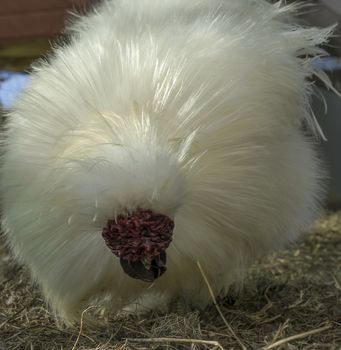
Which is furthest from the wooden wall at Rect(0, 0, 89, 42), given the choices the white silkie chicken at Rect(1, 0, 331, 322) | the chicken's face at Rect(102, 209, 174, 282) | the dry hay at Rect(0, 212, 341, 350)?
the chicken's face at Rect(102, 209, 174, 282)

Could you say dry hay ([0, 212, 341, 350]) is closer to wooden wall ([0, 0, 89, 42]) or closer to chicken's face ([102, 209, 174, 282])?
chicken's face ([102, 209, 174, 282])

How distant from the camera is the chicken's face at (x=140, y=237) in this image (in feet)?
5.38

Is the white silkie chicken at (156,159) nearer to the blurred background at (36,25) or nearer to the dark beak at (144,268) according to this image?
the dark beak at (144,268)

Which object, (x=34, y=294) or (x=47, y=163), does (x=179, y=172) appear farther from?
(x=34, y=294)

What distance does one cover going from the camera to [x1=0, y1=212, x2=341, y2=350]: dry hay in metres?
1.80

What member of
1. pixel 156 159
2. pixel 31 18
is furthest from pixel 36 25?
pixel 156 159

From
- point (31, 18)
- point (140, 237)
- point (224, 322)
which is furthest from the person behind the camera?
point (31, 18)

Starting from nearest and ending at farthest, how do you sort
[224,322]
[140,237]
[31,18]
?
1. [140,237]
2. [224,322]
3. [31,18]

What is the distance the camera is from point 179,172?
174cm

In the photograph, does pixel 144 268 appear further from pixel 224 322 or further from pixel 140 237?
pixel 224 322

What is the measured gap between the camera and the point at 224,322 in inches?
81.4

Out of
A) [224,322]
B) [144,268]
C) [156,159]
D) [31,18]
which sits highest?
[31,18]

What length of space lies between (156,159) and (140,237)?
184mm

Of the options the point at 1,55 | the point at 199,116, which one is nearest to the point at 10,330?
the point at 199,116
